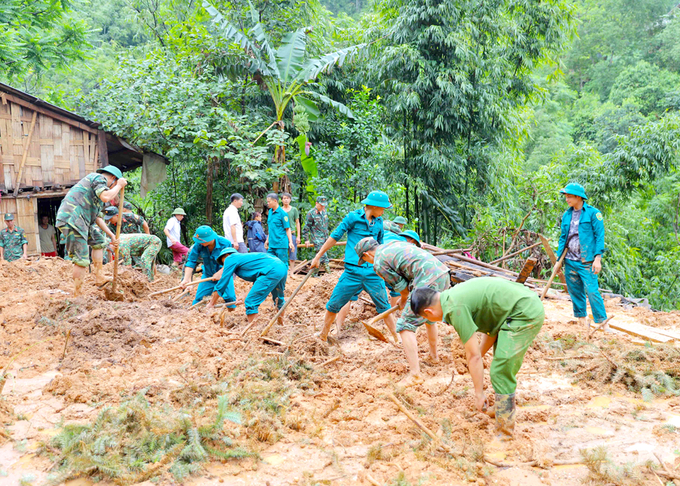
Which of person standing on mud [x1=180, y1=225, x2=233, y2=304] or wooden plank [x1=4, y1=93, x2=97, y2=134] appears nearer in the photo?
person standing on mud [x1=180, y1=225, x2=233, y2=304]

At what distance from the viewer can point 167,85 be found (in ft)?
38.9

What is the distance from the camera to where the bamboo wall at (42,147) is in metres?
10.4

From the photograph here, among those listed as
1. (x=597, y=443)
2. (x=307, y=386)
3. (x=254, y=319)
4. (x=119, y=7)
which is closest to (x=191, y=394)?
(x=307, y=386)

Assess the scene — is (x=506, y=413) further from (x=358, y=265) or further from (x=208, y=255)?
(x=208, y=255)

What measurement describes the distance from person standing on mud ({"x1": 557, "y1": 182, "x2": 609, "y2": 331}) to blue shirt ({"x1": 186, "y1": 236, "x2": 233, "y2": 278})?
440 centimetres

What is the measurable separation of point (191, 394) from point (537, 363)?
3.43 metres

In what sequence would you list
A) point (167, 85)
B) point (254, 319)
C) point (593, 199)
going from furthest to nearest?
1. point (593, 199)
2. point (167, 85)
3. point (254, 319)

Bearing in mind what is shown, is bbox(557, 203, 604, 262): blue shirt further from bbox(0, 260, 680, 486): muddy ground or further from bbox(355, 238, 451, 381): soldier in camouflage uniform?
bbox(355, 238, 451, 381): soldier in camouflage uniform

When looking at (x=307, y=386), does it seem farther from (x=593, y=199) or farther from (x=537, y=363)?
(x=593, y=199)

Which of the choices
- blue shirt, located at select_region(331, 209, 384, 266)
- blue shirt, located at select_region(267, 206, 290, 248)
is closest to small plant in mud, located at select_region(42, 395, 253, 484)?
blue shirt, located at select_region(331, 209, 384, 266)

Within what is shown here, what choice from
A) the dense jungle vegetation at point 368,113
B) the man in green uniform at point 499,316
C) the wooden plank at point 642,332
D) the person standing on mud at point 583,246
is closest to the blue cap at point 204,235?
the man in green uniform at point 499,316

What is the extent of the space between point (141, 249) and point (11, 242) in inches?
131

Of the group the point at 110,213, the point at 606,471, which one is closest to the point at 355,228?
the point at 606,471

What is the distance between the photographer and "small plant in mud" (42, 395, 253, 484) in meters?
3.12
